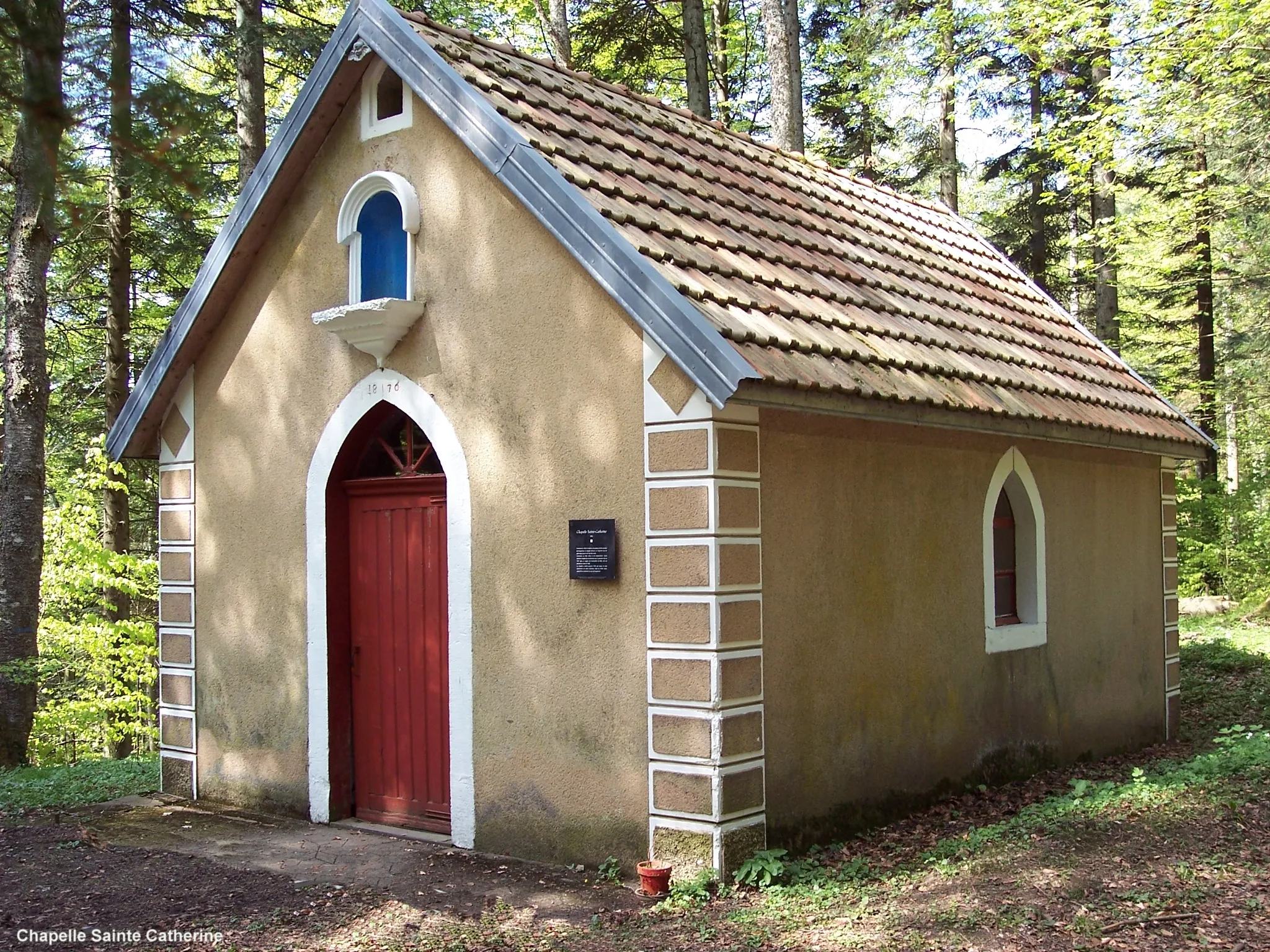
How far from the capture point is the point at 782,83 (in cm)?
1622

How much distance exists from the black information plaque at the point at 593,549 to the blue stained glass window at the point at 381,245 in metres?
2.47

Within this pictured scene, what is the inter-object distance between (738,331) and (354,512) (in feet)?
11.9

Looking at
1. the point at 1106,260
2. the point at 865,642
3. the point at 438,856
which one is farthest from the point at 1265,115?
the point at 438,856

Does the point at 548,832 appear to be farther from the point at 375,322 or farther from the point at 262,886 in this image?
the point at 375,322

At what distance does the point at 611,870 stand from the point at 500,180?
13.8 ft

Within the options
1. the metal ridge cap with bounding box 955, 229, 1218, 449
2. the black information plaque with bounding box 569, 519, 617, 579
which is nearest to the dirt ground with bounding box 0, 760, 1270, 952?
the black information plaque with bounding box 569, 519, 617, 579

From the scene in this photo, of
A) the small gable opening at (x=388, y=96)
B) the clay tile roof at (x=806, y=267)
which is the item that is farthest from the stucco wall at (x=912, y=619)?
the small gable opening at (x=388, y=96)

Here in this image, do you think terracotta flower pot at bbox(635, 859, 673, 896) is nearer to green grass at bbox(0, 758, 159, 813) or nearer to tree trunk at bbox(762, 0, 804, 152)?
green grass at bbox(0, 758, 159, 813)

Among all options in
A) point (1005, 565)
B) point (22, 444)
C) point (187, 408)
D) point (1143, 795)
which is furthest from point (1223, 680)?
point (22, 444)

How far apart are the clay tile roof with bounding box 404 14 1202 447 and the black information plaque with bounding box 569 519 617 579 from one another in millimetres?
1364

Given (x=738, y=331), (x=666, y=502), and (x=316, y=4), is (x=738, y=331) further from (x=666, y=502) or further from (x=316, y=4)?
(x=316, y=4)

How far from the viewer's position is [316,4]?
18.7m

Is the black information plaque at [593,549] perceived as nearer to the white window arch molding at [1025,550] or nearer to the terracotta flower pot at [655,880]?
the terracotta flower pot at [655,880]

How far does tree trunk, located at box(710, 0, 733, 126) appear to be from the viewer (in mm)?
24203
